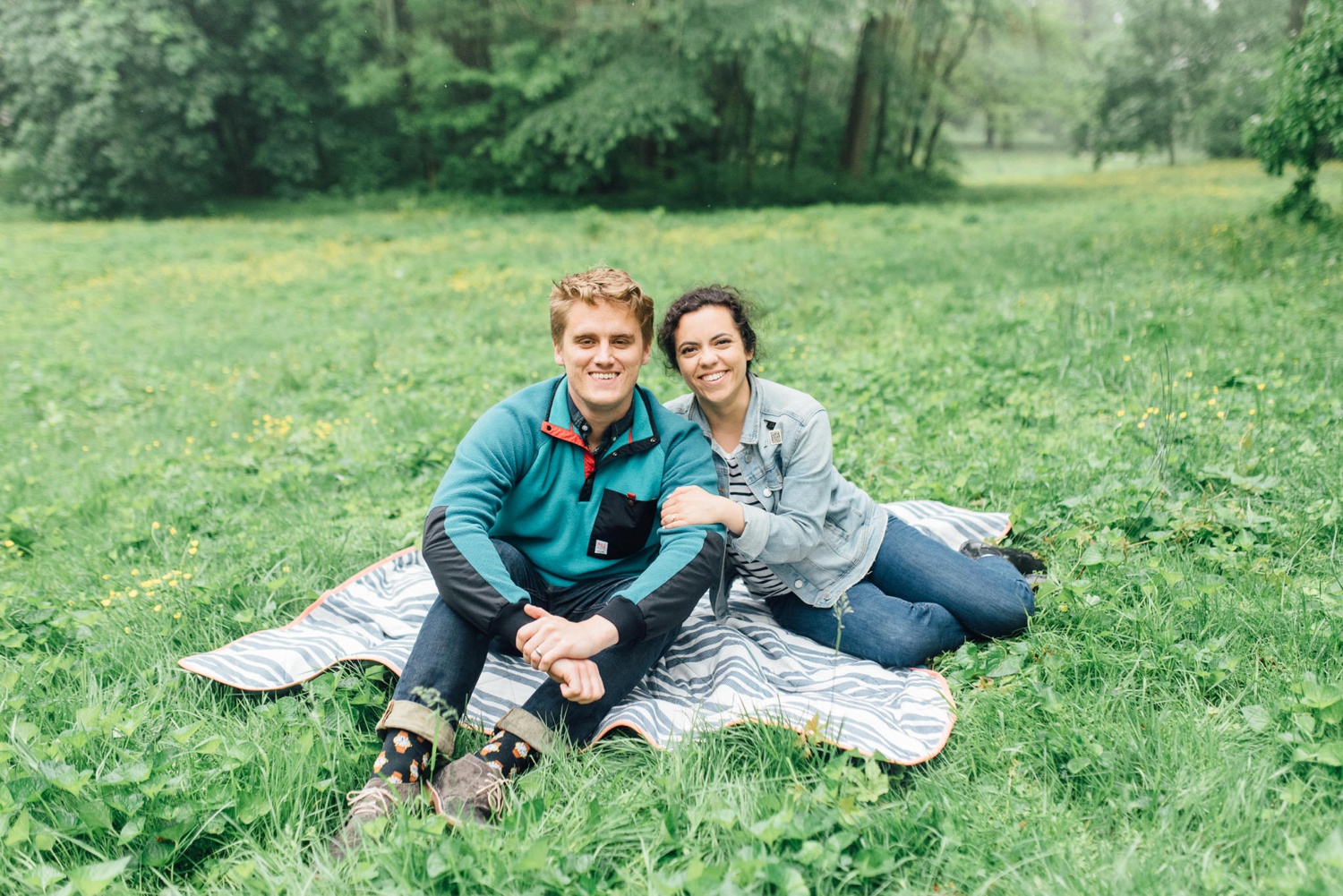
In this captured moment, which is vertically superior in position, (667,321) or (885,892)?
(667,321)

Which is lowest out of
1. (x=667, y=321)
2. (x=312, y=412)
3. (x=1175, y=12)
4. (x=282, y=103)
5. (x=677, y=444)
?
(x=312, y=412)

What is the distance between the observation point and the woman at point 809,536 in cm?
292

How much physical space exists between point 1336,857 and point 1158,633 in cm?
95

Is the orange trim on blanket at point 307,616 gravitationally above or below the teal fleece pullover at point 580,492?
below

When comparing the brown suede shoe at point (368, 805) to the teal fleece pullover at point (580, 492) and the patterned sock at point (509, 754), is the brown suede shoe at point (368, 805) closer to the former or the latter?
the patterned sock at point (509, 754)

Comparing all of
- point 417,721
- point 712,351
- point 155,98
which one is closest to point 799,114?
point 155,98

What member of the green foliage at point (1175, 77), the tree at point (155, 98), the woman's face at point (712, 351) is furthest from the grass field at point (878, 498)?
the green foliage at point (1175, 77)

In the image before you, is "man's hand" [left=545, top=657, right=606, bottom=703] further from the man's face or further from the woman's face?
the woman's face

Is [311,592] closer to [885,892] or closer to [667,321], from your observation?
[667,321]

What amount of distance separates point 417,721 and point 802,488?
1410 mm

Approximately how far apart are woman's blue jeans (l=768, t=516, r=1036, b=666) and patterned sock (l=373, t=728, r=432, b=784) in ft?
4.33

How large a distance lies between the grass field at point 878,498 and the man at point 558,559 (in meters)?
0.19

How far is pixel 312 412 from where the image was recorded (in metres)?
6.29

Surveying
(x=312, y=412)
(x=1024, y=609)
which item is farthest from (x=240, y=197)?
(x=1024, y=609)
